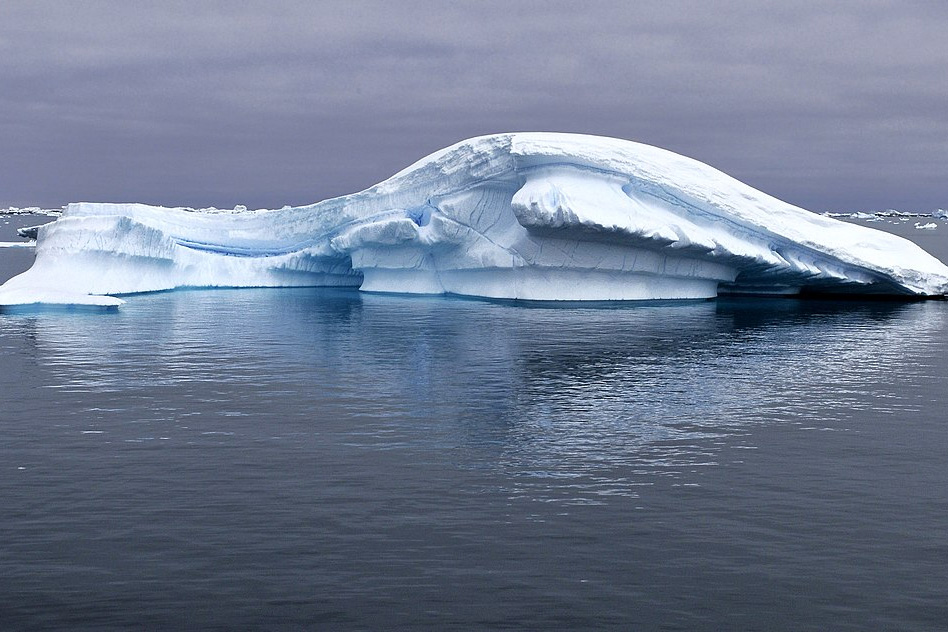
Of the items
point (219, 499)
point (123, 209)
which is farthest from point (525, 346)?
point (123, 209)

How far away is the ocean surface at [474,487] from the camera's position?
7754 millimetres

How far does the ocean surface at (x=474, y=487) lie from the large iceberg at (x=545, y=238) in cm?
857

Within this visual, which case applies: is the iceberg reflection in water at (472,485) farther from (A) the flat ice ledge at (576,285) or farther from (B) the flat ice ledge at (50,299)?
(A) the flat ice ledge at (576,285)

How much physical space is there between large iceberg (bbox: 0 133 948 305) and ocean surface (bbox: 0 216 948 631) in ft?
28.1

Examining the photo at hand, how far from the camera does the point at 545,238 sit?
→ 29.2m

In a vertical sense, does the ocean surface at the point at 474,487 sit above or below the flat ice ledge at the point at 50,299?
below

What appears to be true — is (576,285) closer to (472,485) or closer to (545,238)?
(545,238)

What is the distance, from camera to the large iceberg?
94.6 feet

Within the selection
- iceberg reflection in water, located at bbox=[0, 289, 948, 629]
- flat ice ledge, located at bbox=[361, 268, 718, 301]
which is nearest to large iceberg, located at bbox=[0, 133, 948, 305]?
flat ice ledge, located at bbox=[361, 268, 718, 301]

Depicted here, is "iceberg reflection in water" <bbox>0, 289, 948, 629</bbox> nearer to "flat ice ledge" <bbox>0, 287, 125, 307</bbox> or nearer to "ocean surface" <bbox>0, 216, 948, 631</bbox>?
"ocean surface" <bbox>0, 216, 948, 631</bbox>

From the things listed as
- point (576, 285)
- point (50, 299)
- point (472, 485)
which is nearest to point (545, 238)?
point (576, 285)

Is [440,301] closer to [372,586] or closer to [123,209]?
[123,209]

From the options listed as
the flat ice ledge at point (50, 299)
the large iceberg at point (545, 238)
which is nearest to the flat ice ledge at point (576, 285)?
the large iceberg at point (545, 238)

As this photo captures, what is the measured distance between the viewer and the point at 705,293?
3216cm
